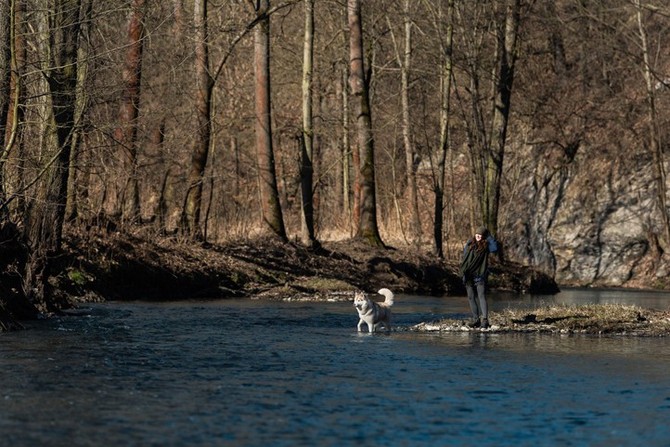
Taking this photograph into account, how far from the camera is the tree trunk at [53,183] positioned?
22.5 meters

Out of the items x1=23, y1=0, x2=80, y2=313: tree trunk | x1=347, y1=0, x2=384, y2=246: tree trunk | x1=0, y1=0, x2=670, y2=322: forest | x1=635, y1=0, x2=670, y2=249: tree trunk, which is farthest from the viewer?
x1=635, y1=0, x2=670, y2=249: tree trunk

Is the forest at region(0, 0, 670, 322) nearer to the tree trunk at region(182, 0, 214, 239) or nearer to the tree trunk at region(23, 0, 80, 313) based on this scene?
the tree trunk at region(182, 0, 214, 239)

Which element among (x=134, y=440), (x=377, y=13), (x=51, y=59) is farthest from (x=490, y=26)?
(x=134, y=440)

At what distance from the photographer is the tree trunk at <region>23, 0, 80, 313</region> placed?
73.9 feet

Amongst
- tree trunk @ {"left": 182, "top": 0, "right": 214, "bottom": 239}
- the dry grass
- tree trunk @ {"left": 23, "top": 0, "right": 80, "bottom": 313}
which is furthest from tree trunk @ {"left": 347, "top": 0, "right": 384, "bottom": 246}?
tree trunk @ {"left": 23, "top": 0, "right": 80, "bottom": 313}

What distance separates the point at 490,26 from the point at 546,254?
1212 centimetres

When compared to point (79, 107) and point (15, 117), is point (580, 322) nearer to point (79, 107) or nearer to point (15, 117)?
point (79, 107)

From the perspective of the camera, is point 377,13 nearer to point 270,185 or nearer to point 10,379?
point 270,185

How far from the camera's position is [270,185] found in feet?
126

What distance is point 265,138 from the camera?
38.4 m

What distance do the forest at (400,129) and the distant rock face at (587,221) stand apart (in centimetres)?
8

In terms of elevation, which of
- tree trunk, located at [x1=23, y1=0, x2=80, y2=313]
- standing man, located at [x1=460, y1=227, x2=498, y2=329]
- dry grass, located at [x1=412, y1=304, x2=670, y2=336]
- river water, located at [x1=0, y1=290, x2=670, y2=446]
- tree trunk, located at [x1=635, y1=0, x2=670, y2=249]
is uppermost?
tree trunk, located at [x1=635, y1=0, x2=670, y2=249]

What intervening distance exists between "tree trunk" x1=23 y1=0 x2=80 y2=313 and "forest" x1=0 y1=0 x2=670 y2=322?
223 inches

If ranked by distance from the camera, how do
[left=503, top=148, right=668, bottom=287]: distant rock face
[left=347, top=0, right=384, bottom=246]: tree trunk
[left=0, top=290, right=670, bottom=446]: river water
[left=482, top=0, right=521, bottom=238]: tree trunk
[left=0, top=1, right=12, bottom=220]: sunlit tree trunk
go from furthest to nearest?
[left=503, top=148, right=668, bottom=287]: distant rock face, [left=482, top=0, right=521, bottom=238]: tree trunk, [left=347, top=0, right=384, bottom=246]: tree trunk, [left=0, top=1, right=12, bottom=220]: sunlit tree trunk, [left=0, top=290, right=670, bottom=446]: river water
